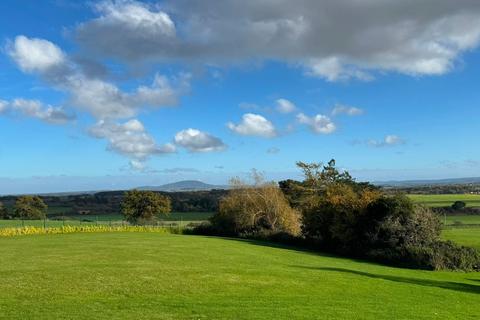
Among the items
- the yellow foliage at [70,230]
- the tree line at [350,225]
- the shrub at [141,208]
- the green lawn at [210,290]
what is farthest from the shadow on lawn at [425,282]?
the shrub at [141,208]

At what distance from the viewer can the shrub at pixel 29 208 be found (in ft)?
262

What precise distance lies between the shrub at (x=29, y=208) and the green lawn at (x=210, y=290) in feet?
196

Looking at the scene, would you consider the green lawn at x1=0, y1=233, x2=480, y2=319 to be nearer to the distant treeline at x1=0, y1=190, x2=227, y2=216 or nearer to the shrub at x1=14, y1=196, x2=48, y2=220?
the shrub at x1=14, y1=196, x2=48, y2=220

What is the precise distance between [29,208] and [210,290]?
237 ft

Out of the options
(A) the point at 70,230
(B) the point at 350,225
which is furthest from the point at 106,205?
(B) the point at 350,225

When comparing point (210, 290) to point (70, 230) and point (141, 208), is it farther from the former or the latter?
point (141, 208)

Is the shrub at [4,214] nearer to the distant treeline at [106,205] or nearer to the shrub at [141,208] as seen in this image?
the distant treeline at [106,205]

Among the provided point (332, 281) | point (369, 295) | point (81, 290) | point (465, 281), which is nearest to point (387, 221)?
point (465, 281)

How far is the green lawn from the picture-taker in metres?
12.2

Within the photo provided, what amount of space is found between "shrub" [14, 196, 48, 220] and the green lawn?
5966 cm

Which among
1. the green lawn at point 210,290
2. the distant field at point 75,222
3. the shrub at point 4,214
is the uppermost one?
the shrub at point 4,214

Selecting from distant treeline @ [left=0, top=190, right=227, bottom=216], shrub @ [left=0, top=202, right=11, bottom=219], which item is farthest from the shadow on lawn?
shrub @ [left=0, top=202, right=11, bottom=219]

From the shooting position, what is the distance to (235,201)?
48781mm

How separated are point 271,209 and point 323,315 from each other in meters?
35.5
